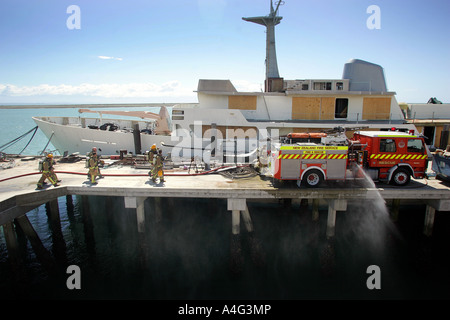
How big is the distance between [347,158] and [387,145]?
5.70 ft

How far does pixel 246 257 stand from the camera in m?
12.3

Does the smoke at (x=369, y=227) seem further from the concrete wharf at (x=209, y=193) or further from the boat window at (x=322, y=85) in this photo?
the boat window at (x=322, y=85)

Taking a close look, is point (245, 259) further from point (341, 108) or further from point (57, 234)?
point (341, 108)

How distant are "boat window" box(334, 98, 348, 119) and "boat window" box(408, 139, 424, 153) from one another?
359 inches

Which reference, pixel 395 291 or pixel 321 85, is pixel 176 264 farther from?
pixel 321 85

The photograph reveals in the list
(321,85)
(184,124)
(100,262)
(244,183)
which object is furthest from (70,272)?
(321,85)

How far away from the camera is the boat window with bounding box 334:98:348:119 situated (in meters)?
19.9

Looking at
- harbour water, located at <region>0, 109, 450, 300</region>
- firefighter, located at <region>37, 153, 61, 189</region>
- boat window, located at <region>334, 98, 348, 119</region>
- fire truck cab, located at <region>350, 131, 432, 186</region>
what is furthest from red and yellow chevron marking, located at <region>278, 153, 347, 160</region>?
boat window, located at <region>334, 98, 348, 119</region>

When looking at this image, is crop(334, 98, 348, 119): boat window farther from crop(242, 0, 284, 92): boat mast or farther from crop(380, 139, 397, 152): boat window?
crop(380, 139, 397, 152): boat window

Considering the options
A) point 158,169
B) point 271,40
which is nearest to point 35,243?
point 158,169

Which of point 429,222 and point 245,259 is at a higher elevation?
point 429,222

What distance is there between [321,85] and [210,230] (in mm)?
14984

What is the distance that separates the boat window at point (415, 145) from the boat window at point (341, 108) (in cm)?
913
